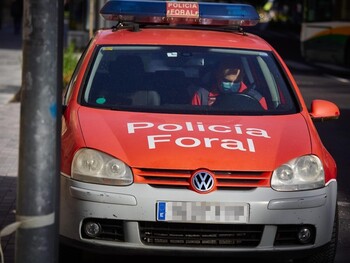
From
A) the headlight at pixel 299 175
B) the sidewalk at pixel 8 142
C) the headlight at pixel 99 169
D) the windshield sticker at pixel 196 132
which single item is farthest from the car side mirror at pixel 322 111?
the sidewalk at pixel 8 142

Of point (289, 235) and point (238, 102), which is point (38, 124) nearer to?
point (289, 235)

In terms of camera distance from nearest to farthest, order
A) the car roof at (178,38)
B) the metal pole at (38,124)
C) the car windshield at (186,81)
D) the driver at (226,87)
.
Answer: the metal pole at (38,124) → the car windshield at (186,81) → the driver at (226,87) → the car roof at (178,38)

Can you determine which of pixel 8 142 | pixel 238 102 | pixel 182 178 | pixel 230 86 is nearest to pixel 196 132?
pixel 182 178

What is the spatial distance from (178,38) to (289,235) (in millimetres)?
2011

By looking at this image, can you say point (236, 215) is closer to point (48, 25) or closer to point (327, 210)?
point (327, 210)

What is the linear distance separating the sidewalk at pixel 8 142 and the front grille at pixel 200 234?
100 centimetres

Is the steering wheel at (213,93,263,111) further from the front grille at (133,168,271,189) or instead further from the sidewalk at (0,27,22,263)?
the sidewalk at (0,27,22,263)

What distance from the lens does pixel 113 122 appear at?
6.92 m

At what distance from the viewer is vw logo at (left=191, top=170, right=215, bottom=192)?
6312 mm

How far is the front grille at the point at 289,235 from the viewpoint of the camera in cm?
643

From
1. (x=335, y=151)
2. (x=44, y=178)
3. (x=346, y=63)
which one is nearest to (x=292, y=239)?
(x=44, y=178)

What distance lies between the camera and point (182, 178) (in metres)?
6.36

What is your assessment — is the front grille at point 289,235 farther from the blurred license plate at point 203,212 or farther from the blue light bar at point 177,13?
the blue light bar at point 177,13

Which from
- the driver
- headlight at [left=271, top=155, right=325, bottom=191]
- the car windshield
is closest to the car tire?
headlight at [left=271, top=155, right=325, bottom=191]
